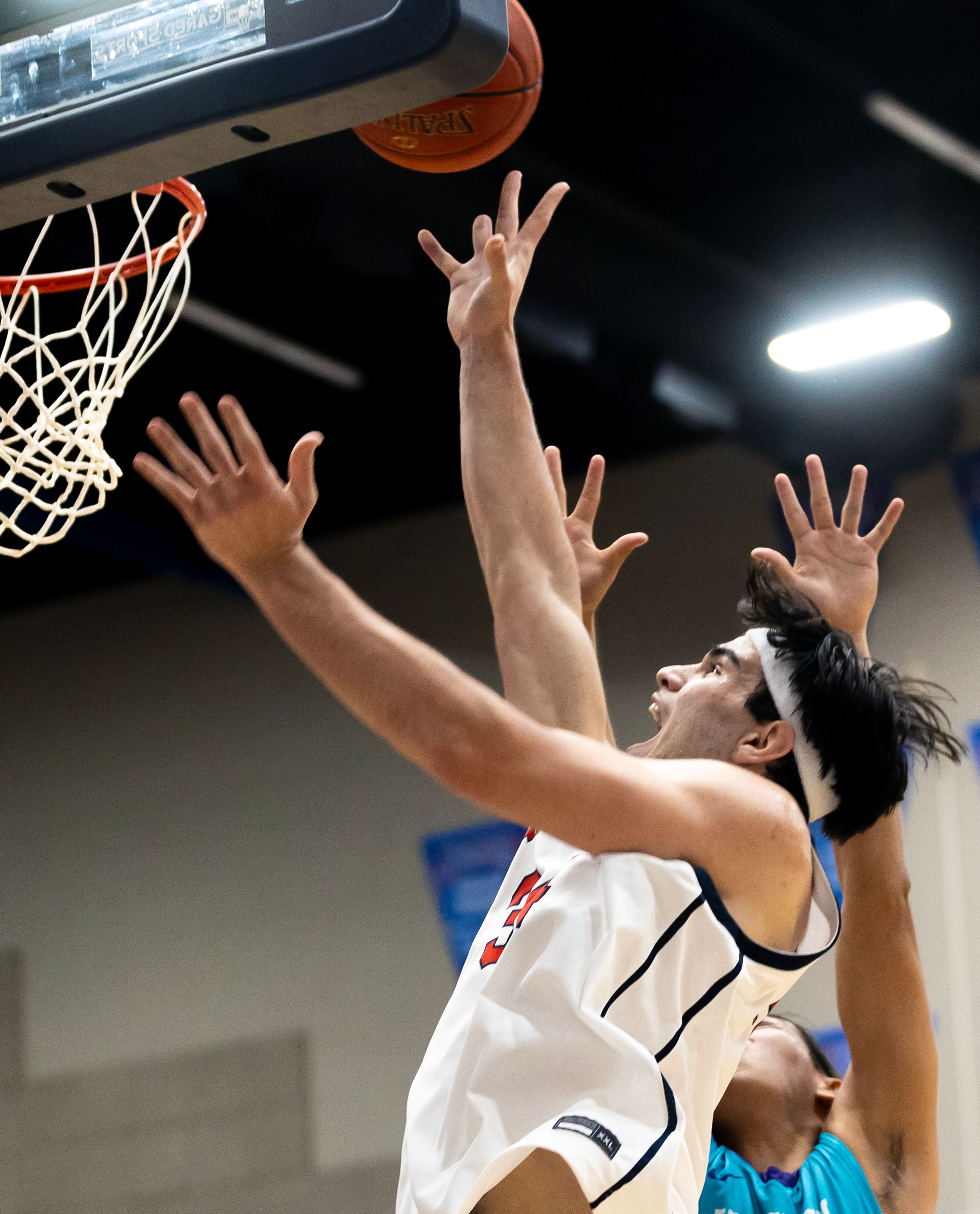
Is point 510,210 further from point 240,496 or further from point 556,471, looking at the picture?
point 240,496

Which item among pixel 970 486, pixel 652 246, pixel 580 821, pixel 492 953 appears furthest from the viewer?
pixel 970 486

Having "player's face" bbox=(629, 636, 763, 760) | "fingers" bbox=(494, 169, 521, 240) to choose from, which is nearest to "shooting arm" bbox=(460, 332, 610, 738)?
"player's face" bbox=(629, 636, 763, 760)

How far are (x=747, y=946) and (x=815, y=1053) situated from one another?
3.17 feet

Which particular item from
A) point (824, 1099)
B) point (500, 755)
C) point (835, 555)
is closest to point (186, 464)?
point (500, 755)

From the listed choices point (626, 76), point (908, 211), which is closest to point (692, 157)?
point (626, 76)

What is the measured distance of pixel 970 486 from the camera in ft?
19.2

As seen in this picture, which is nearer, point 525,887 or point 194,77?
point 194,77

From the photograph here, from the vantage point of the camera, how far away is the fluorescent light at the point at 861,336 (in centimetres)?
531

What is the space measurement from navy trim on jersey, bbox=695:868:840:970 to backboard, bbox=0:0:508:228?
1.06 m

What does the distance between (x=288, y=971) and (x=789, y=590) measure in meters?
5.20

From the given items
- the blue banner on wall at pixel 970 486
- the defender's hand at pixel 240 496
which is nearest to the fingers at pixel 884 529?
the defender's hand at pixel 240 496

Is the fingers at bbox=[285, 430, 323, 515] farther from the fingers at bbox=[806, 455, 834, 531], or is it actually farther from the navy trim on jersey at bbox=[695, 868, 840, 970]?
the fingers at bbox=[806, 455, 834, 531]

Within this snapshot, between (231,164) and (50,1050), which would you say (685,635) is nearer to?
(231,164)

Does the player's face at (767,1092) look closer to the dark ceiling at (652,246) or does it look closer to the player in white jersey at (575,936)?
the player in white jersey at (575,936)
